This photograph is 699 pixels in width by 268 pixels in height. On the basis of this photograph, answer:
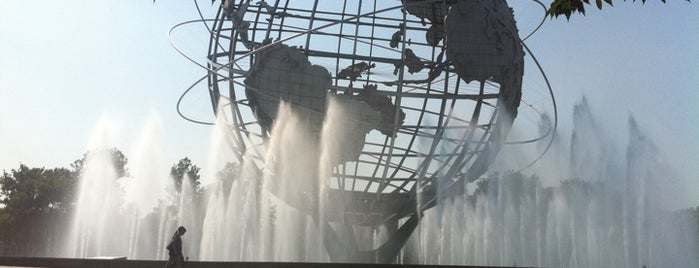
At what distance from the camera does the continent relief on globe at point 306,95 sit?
12.4 metres

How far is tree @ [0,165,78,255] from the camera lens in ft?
115

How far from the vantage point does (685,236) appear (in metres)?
15.1

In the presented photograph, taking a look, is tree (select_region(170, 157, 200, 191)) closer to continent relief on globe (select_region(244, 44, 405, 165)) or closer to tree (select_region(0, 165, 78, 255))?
tree (select_region(0, 165, 78, 255))

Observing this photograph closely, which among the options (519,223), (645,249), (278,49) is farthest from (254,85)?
(645,249)

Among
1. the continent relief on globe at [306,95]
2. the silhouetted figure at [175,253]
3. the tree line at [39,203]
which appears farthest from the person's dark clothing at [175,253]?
the tree line at [39,203]

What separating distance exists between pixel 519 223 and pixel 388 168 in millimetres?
4137

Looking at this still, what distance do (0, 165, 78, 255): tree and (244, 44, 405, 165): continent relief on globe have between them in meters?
26.4

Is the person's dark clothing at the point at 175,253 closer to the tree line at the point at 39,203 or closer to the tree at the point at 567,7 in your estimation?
the tree at the point at 567,7

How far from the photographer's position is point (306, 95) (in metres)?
12.4

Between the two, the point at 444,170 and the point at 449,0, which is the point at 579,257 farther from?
the point at 449,0

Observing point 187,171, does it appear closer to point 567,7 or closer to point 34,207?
point 34,207

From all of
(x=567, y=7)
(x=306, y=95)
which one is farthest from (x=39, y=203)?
(x=567, y=7)

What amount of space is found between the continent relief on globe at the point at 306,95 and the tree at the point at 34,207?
2639 cm

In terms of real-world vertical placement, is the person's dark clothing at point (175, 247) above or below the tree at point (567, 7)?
below
